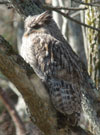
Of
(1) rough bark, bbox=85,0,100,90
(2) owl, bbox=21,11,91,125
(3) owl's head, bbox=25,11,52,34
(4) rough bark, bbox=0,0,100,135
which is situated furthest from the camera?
(1) rough bark, bbox=85,0,100,90

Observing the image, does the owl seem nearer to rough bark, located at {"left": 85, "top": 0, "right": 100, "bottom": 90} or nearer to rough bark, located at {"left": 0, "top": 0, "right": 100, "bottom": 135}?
rough bark, located at {"left": 0, "top": 0, "right": 100, "bottom": 135}

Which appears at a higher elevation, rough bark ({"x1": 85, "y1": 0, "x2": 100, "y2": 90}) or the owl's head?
the owl's head

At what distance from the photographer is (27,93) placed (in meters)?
3.96

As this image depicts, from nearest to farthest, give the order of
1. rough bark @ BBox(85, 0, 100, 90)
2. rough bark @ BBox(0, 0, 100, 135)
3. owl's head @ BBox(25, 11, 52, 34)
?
rough bark @ BBox(0, 0, 100, 135), owl's head @ BBox(25, 11, 52, 34), rough bark @ BBox(85, 0, 100, 90)

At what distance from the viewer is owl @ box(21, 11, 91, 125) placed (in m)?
4.82

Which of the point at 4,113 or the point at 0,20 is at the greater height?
the point at 0,20

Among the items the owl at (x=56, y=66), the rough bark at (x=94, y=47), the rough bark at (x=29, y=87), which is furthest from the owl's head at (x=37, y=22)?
the rough bark at (x=29, y=87)

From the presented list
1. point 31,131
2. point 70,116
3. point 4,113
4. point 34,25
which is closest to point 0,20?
point 4,113

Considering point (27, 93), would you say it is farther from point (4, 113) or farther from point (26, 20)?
point (4, 113)

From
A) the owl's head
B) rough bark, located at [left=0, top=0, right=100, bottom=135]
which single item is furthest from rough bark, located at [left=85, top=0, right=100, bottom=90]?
rough bark, located at [left=0, top=0, right=100, bottom=135]

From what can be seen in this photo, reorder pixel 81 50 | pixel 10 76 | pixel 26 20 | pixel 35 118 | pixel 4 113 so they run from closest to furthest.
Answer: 1. pixel 10 76
2. pixel 35 118
3. pixel 26 20
4. pixel 81 50
5. pixel 4 113

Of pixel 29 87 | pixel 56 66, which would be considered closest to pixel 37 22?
pixel 56 66

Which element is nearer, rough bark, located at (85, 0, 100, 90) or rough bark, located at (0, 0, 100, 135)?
rough bark, located at (0, 0, 100, 135)

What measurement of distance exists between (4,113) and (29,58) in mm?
7486
